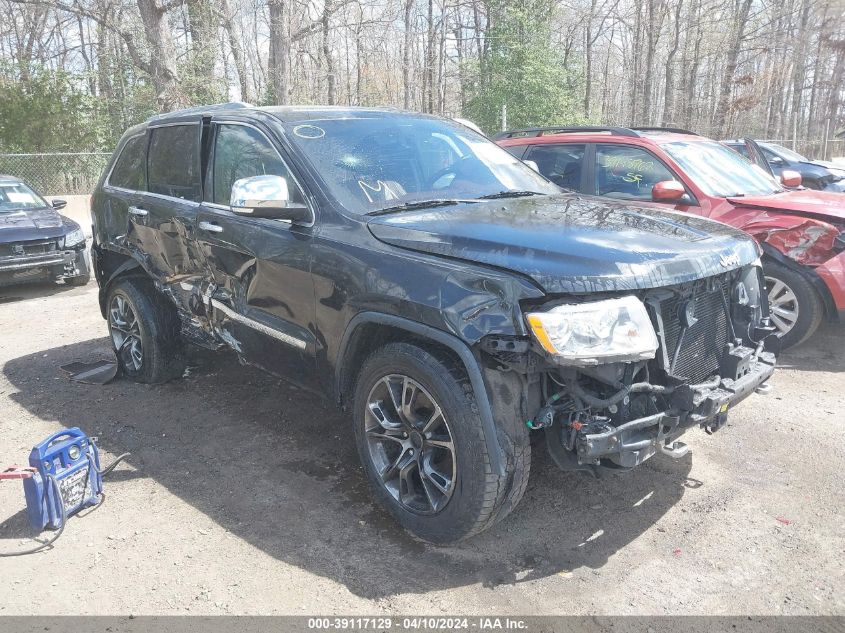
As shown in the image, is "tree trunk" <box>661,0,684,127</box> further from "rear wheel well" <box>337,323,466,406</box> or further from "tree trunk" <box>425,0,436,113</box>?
"rear wheel well" <box>337,323,466,406</box>

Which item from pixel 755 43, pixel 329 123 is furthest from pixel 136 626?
pixel 755 43

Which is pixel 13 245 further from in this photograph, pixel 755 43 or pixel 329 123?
pixel 755 43

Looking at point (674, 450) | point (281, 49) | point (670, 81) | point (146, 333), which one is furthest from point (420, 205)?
point (670, 81)

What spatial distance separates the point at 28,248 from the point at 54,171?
31.1ft

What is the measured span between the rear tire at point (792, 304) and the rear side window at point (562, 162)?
6.67ft

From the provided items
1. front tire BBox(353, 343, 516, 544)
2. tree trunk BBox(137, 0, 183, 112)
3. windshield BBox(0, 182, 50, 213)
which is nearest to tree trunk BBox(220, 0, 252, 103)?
tree trunk BBox(137, 0, 183, 112)

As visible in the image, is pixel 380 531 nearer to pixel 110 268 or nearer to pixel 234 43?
pixel 110 268

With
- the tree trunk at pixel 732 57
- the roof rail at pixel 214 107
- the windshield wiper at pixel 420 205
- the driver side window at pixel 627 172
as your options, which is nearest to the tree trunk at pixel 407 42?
the tree trunk at pixel 732 57

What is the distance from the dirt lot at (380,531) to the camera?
112 inches

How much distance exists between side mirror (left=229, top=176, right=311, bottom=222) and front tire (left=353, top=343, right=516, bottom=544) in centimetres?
88

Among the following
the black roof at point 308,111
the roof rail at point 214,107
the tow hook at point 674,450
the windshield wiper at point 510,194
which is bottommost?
the tow hook at point 674,450

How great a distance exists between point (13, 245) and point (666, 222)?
28.3 feet

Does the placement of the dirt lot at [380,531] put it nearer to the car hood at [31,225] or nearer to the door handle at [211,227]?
the door handle at [211,227]

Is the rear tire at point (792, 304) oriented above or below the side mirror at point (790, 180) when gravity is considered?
below
